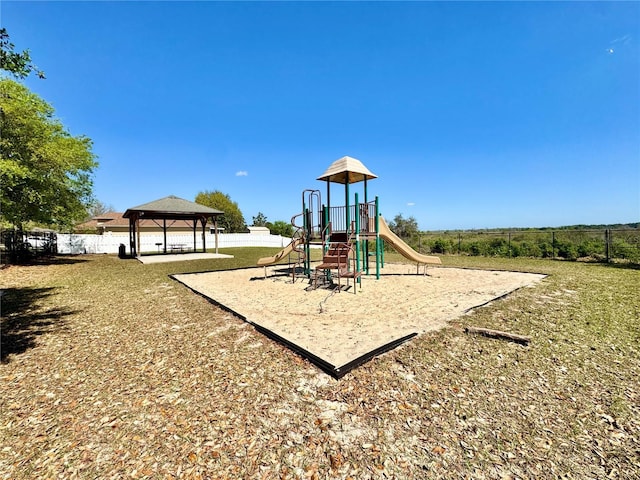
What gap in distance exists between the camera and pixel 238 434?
2184mm

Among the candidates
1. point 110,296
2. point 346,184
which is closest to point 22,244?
point 110,296

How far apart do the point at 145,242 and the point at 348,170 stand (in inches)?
844

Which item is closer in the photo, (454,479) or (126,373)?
(454,479)

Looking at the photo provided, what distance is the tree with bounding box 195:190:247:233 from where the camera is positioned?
49469 millimetres

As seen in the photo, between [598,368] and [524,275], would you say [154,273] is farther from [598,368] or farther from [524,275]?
[524,275]

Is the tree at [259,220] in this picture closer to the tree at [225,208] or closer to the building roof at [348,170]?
the tree at [225,208]

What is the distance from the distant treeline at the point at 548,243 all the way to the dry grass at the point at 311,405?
12.0 m

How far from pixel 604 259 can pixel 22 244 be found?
30062 millimetres

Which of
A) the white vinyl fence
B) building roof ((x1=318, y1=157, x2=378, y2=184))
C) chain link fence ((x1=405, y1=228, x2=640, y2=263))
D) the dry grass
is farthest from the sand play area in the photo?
the white vinyl fence

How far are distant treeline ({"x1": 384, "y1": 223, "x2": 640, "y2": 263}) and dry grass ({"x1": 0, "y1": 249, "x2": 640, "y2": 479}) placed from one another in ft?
39.5

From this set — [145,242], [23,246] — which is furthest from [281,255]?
[145,242]

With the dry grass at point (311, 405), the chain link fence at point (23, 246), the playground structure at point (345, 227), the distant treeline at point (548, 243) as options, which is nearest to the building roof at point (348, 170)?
the playground structure at point (345, 227)

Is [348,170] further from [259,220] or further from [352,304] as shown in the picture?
[259,220]

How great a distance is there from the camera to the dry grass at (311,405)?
6.31 ft
